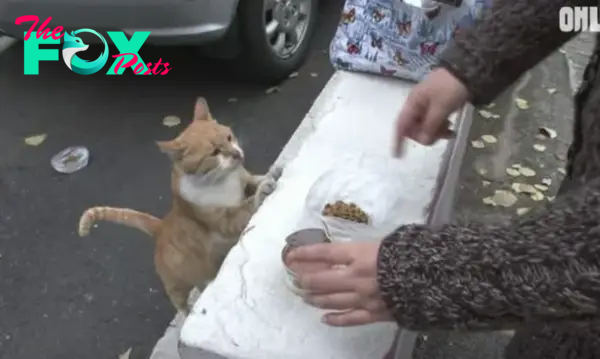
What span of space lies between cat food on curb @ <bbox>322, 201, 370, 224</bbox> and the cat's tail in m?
0.73

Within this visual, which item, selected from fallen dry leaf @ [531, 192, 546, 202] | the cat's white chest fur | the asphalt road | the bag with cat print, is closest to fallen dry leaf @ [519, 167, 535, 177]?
fallen dry leaf @ [531, 192, 546, 202]

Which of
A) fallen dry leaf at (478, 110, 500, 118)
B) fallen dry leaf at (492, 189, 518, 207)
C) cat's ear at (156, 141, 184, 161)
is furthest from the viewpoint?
fallen dry leaf at (478, 110, 500, 118)

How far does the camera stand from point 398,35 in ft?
7.82

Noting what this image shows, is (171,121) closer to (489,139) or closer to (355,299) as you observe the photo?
(489,139)

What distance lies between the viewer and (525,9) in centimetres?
120

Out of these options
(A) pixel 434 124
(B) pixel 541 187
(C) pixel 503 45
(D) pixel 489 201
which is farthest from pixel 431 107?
(B) pixel 541 187

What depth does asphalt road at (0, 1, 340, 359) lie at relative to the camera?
251cm

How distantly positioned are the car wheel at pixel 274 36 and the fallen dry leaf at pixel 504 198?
129cm

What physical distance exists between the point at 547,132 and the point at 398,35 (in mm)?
1160

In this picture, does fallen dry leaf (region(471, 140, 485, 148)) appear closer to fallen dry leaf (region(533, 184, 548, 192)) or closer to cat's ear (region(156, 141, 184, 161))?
fallen dry leaf (region(533, 184, 548, 192))

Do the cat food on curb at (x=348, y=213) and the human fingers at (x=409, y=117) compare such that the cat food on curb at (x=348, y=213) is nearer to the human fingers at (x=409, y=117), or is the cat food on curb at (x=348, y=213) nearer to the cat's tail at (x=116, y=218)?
the human fingers at (x=409, y=117)

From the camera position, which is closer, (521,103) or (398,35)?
(398,35)

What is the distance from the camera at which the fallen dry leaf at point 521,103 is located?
3386 millimetres

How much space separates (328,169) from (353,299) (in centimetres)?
98
